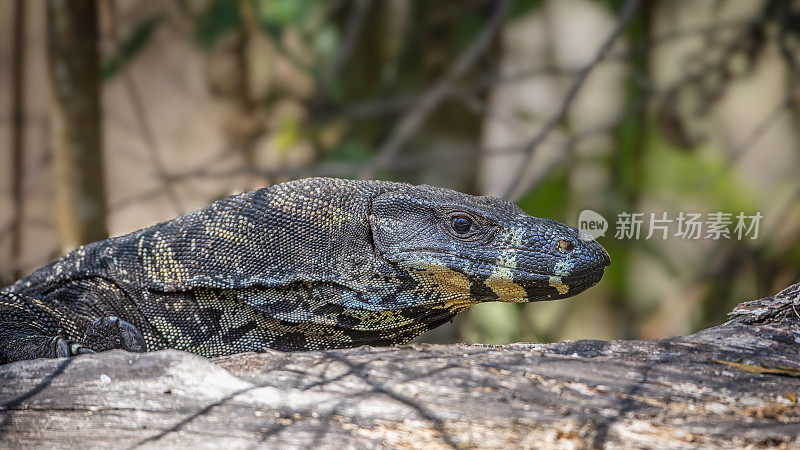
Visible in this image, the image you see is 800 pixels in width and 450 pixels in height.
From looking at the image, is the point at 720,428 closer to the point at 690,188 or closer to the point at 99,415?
the point at 99,415

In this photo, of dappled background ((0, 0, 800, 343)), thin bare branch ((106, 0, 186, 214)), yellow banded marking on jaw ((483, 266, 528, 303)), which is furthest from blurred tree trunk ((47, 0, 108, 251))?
yellow banded marking on jaw ((483, 266, 528, 303))

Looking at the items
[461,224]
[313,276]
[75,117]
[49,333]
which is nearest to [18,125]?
[75,117]

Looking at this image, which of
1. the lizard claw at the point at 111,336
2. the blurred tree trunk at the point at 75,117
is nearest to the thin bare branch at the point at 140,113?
the blurred tree trunk at the point at 75,117

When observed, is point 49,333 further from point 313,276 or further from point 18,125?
point 18,125

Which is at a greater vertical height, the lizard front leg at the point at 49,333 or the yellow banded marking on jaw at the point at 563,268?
the yellow banded marking on jaw at the point at 563,268

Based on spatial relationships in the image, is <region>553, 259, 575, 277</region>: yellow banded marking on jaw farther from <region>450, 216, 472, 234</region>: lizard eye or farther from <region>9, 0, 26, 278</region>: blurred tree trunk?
<region>9, 0, 26, 278</region>: blurred tree trunk

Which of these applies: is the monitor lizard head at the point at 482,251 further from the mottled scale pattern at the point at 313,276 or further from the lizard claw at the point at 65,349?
the lizard claw at the point at 65,349

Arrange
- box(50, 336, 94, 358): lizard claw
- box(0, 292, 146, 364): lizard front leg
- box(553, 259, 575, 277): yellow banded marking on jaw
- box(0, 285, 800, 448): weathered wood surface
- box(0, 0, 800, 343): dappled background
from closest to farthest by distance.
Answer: box(0, 285, 800, 448): weathered wood surface, box(50, 336, 94, 358): lizard claw, box(0, 292, 146, 364): lizard front leg, box(553, 259, 575, 277): yellow banded marking on jaw, box(0, 0, 800, 343): dappled background

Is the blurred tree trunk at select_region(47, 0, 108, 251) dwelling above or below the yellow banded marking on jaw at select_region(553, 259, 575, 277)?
above
